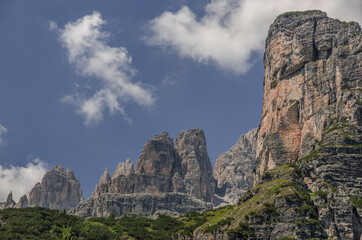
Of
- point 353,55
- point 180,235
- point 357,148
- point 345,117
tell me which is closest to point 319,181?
point 357,148

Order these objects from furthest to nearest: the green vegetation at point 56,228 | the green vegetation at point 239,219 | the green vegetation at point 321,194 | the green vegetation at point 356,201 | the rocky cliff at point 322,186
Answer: the green vegetation at point 321,194 < the green vegetation at point 356,201 < the rocky cliff at point 322,186 < the green vegetation at point 239,219 < the green vegetation at point 56,228

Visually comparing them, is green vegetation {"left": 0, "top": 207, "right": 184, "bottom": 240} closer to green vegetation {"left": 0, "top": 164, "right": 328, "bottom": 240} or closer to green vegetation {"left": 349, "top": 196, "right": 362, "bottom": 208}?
green vegetation {"left": 0, "top": 164, "right": 328, "bottom": 240}

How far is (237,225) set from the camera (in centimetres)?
13200

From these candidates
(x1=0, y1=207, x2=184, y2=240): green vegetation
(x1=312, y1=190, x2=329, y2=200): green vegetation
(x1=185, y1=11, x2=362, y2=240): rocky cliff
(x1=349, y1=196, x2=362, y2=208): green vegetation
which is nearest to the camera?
(x1=0, y1=207, x2=184, y2=240): green vegetation

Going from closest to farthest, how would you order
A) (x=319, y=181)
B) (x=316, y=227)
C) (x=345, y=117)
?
(x=316, y=227)
(x=319, y=181)
(x=345, y=117)

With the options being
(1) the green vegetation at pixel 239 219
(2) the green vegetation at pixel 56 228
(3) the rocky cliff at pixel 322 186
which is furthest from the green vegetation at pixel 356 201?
(2) the green vegetation at pixel 56 228

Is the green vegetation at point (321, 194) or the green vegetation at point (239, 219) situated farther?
the green vegetation at point (321, 194)

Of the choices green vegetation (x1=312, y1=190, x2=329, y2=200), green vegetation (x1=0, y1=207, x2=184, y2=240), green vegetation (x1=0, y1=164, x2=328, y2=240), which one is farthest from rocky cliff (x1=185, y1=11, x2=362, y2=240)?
green vegetation (x1=0, y1=207, x2=184, y2=240)

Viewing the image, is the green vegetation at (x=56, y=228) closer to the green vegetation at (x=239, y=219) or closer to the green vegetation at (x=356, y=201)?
the green vegetation at (x=239, y=219)

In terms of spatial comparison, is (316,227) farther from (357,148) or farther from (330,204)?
(357,148)

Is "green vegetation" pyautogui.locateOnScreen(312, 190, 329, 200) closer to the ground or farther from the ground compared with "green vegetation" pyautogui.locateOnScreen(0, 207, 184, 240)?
farther from the ground

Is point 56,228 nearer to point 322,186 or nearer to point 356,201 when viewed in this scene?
point 322,186

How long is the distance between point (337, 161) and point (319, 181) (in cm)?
1130

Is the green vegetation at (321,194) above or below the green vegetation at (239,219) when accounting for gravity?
above
